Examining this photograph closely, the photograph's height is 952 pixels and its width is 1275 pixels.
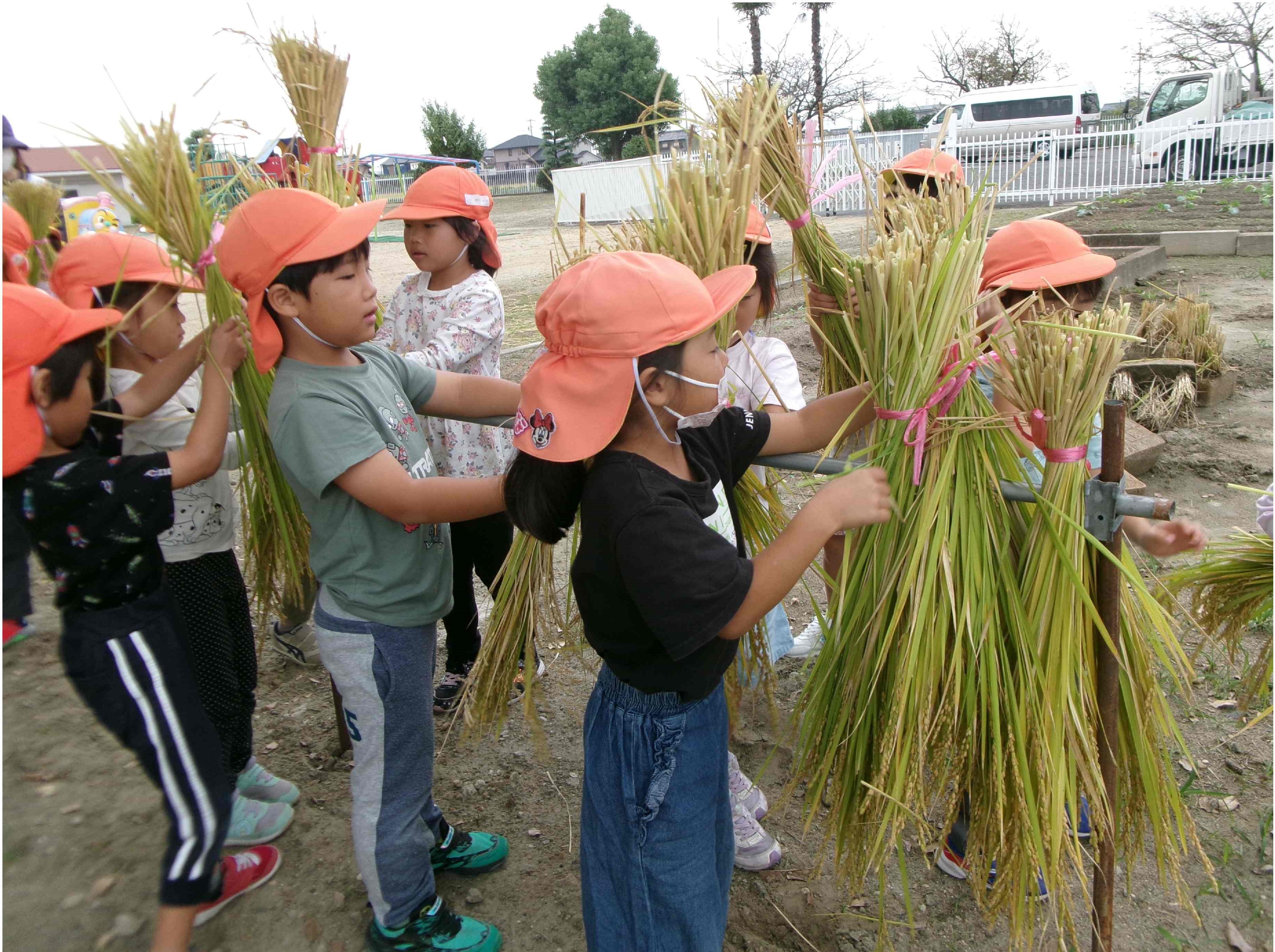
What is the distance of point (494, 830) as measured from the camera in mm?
2443

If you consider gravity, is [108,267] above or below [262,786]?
above

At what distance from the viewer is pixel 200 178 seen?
2152mm

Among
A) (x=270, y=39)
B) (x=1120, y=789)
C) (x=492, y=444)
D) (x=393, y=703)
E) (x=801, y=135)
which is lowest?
(x=1120, y=789)

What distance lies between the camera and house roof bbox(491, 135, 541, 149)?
58.5 m

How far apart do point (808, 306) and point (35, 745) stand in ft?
8.56

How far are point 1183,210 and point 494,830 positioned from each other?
13622 millimetres

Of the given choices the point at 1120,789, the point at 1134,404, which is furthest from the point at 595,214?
the point at 1120,789

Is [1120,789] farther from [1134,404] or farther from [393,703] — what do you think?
[1134,404]

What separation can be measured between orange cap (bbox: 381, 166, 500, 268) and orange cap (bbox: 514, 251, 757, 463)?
153cm

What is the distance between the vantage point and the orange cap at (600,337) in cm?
134

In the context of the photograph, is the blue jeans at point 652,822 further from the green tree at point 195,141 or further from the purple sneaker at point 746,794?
the green tree at point 195,141

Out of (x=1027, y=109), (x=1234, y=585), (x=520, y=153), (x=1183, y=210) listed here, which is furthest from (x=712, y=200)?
(x=520, y=153)

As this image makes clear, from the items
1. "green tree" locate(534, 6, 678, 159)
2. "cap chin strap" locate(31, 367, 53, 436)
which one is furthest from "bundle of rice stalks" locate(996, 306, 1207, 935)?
"green tree" locate(534, 6, 678, 159)

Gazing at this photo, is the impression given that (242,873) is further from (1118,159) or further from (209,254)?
(1118,159)
